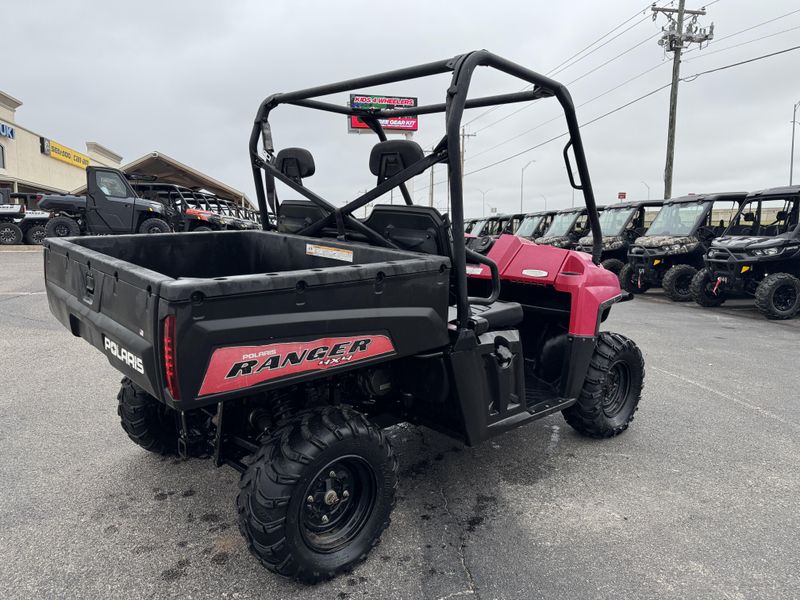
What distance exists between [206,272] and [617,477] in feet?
9.34

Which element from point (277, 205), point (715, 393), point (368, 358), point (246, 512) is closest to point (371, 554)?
point (246, 512)

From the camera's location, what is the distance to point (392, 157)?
291 cm

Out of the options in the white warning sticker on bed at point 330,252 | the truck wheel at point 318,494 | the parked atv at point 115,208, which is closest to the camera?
the truck wheel at point 318,494

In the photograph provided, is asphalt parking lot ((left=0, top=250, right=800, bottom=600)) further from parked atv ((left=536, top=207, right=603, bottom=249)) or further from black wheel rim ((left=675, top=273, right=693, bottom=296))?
parked atv ((left=536, top=207, right=603, bottom=249))

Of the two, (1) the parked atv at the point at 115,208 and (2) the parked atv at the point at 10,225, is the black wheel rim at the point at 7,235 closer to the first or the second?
(2) the parked atv at the point at 10,225

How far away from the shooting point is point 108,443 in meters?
3.71

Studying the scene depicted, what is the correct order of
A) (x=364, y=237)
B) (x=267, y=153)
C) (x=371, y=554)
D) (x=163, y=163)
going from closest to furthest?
1. (x=371, y=554)
2. (x=364, y=237)
3. (x=267, y=153)
4. (x=163, y=163)

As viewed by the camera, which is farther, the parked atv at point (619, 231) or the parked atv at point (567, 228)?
the parked atv at point (567, 228)

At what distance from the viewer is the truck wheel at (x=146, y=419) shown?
3.26 meters

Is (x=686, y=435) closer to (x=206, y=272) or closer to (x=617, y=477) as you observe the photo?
(x=617, y=477)

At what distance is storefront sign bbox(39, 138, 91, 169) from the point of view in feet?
106

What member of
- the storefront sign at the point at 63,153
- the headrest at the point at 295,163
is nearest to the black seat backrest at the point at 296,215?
the headrest at the point at 295,163

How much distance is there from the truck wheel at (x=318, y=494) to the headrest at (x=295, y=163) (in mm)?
1549

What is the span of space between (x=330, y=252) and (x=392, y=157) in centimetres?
62
